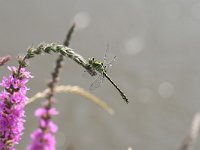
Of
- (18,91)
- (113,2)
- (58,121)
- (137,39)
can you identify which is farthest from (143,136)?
(18,91)

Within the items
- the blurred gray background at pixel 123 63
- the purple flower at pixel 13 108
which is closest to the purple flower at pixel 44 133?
the purple flower at pixel 13 108

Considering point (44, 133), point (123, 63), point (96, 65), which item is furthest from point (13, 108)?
point (123, 63)

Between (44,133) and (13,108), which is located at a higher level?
(13,108)

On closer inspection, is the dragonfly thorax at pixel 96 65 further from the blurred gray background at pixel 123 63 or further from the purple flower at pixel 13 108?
the blurred gray background at pixel 123 63

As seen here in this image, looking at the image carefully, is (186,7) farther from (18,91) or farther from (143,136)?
(18,91)

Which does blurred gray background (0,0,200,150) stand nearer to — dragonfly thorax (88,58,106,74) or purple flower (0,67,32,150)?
purple flower (0,67,32,150)

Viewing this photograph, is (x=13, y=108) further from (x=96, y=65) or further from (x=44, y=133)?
(x=44, y=133)
